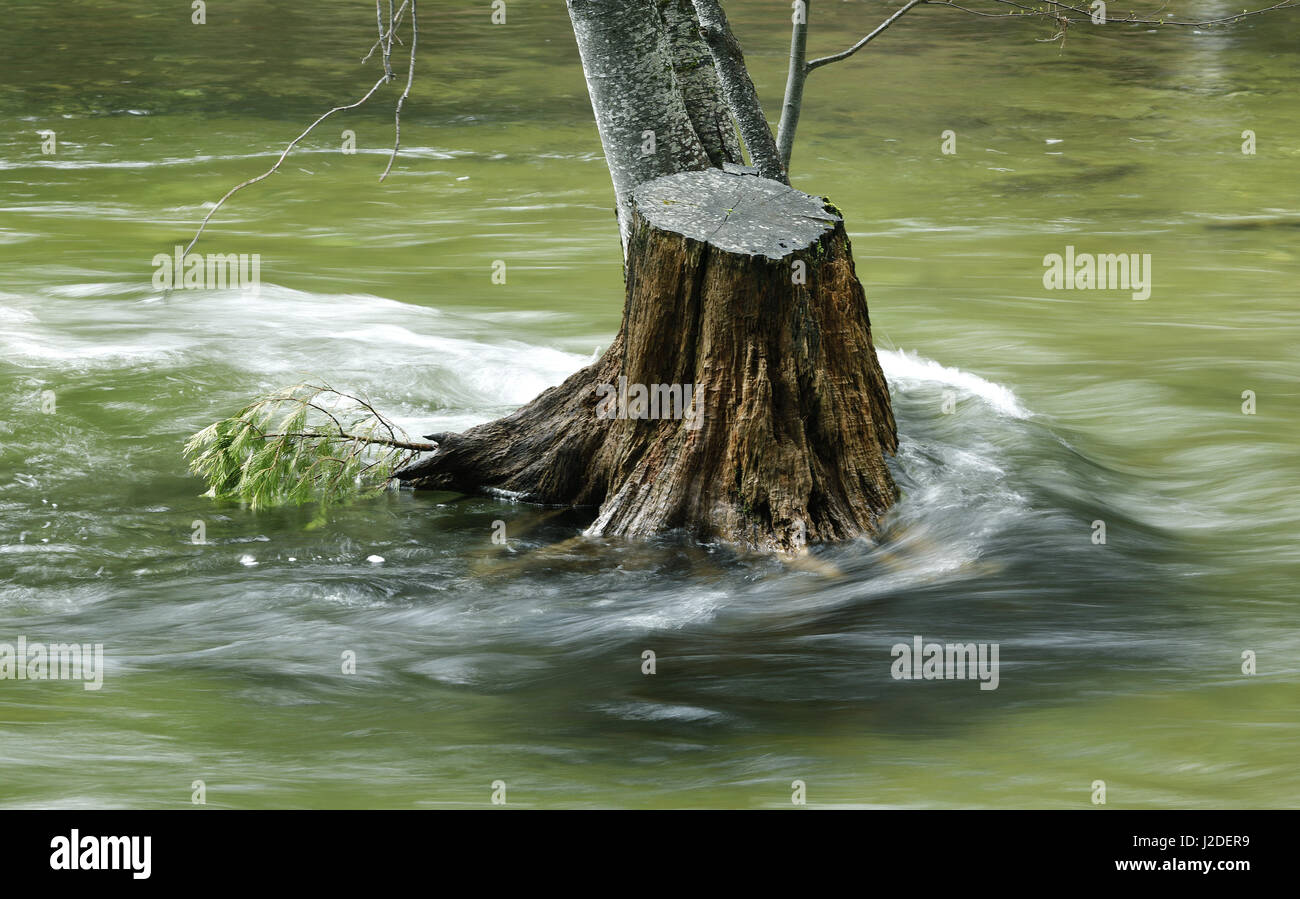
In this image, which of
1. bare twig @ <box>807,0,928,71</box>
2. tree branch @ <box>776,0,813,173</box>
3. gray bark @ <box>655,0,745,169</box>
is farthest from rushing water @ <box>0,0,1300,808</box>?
bare twig @ <box>807,0,928,71</box>

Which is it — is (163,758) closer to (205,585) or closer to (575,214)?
(205,585)

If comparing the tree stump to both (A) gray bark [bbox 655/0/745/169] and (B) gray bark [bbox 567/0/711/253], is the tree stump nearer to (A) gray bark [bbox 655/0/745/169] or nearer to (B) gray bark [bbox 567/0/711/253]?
(B) gray bark [bbox 567/0/711/253]

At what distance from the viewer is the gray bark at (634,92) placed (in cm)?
600

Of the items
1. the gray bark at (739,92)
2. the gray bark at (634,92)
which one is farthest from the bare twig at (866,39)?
the gray bark at (634,92)

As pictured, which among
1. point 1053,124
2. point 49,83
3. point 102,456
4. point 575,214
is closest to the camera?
point 102,456

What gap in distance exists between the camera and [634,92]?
6.06m

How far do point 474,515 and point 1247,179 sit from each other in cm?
1098

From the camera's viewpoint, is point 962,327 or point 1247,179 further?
point 1247,179

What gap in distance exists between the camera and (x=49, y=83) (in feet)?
60.9

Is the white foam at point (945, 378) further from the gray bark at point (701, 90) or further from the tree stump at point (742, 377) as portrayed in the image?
the tree stump at point (742, 377)

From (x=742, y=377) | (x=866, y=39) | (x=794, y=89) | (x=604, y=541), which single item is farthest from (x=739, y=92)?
(x=604, y=541)

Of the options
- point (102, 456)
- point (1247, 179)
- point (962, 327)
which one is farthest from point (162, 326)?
point (1247, 179)

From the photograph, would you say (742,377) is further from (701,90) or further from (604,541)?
(701,90)

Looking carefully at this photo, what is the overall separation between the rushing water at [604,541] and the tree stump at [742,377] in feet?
0.67
